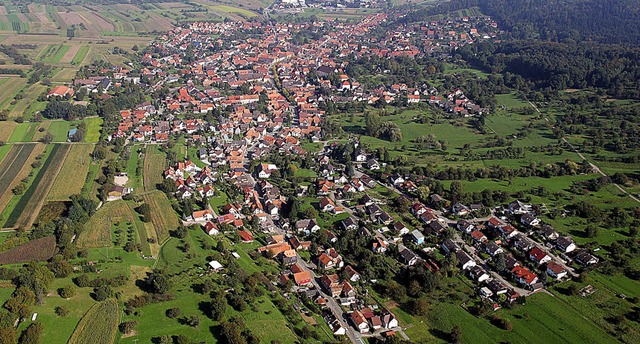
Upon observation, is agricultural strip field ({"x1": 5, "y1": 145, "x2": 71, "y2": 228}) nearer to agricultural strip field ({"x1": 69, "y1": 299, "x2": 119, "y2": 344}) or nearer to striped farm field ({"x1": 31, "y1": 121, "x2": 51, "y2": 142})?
striped farm field ({"x1": 31, "y1": 121, "x2": 51, "y2": 142})

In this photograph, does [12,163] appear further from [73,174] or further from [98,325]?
[98,325]

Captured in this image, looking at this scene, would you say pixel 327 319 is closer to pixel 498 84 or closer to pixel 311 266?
pixel 311 266

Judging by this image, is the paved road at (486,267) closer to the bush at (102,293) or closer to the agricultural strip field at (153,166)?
the bush at (102,293)

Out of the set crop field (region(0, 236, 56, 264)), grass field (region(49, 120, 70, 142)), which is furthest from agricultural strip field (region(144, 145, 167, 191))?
crop field (region(0, 236, 56, 264))

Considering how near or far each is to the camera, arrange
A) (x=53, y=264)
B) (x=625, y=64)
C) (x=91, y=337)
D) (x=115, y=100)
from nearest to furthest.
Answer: (x=91, y=337)
(x=53, y=264)
(x=115, y=100)
(x=625, y=64)

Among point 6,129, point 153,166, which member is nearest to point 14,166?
point 6,129

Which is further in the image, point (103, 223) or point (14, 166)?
point (14, 166)

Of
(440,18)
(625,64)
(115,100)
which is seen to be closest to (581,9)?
(440,18)
